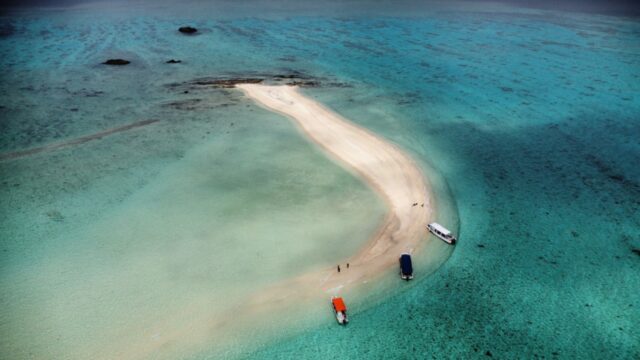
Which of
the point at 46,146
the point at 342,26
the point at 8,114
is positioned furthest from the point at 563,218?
the point at 342,26

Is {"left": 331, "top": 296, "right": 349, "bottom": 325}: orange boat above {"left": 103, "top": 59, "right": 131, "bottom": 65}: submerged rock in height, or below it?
above

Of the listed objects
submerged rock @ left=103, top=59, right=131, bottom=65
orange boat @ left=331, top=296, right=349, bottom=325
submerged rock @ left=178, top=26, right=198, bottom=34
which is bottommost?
submerged rock @ left=103, top=59, right=131, bottom=65

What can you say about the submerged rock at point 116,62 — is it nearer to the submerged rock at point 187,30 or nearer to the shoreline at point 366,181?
the shoreline at point 366,181

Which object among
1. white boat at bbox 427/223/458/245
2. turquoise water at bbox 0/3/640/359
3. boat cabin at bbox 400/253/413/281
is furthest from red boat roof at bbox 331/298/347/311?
white boat at bbox 427/223/458/245

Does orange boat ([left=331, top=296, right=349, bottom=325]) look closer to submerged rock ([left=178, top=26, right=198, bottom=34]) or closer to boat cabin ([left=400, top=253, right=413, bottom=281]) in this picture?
boat cabin ([left=400, top=253, right=413, bottom=281])

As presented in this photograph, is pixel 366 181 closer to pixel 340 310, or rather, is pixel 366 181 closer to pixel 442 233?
pixel 442 233

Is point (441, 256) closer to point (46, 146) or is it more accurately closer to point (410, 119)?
Result: point (410, 119)

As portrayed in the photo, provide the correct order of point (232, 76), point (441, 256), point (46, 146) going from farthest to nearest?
point (232, 76) → point (46, 146) → point (441, 256)
